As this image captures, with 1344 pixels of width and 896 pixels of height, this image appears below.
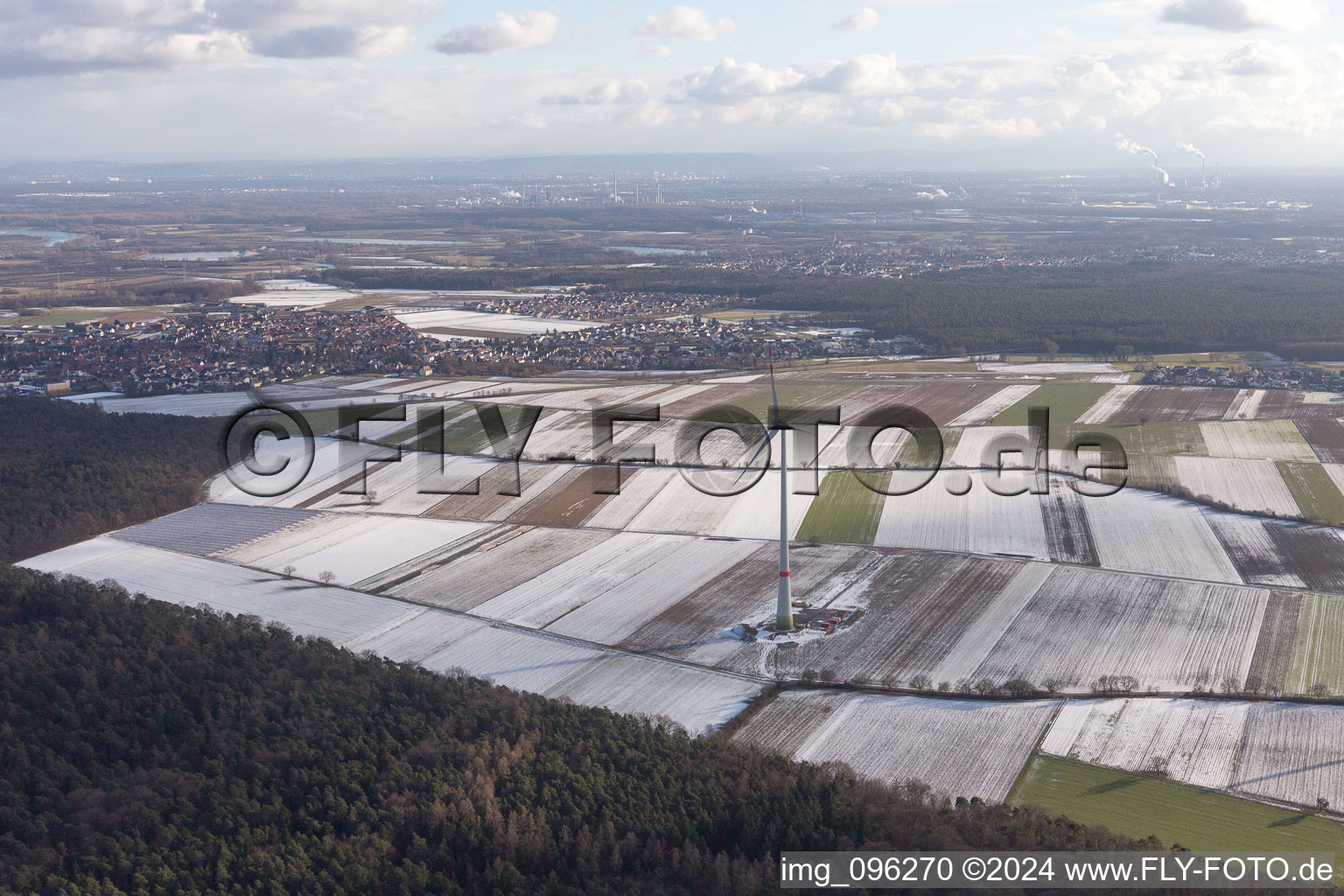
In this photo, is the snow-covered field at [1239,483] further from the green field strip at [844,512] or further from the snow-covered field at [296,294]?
the snow-covered field at [296,294]

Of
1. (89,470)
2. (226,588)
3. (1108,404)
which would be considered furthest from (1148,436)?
(89,470)

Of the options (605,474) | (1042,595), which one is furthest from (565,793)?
(605,474)

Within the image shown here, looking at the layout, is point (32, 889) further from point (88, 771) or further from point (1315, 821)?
point (1315, 821)

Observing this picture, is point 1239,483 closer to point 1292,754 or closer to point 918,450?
point 918,450

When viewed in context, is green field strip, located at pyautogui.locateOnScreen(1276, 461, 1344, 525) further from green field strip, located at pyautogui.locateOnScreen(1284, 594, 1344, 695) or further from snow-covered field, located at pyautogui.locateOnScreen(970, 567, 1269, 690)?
snow-covered field, located at pyautogui.locateOnScreen(970, 567, 1269, 690)

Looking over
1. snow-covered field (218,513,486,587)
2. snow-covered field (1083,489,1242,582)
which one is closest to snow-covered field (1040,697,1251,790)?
snow-covered field (1083,489,1242,582)

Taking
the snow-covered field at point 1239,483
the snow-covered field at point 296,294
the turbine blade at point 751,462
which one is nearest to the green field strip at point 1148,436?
the snow-covered field at point 1239,483
